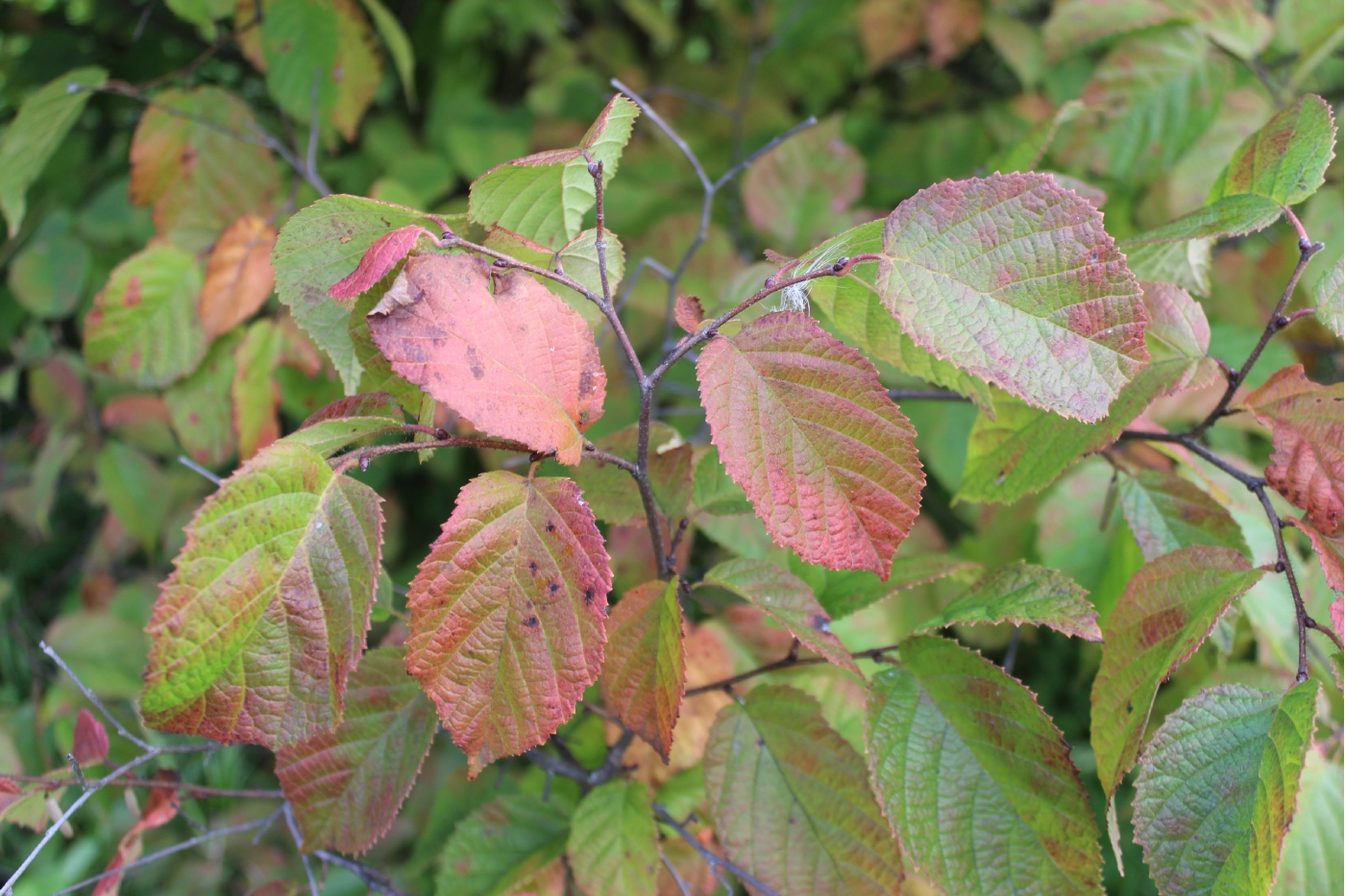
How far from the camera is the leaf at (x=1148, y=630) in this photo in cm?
61

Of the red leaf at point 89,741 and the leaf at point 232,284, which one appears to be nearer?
the red leaf at point 89,741

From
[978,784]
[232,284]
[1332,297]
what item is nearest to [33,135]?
[232,284]

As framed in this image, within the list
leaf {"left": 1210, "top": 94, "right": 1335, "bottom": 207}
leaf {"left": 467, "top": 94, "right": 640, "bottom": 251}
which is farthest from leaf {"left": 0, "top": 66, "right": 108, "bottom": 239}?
leaf {"left": 1210, "top": 94, "right": 1335, "bottom": 207}

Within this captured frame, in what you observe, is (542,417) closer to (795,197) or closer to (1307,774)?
(1307,774)

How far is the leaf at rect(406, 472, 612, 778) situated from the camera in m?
0.54

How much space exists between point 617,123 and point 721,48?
5.90 ft

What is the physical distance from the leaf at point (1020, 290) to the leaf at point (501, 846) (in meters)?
0.64

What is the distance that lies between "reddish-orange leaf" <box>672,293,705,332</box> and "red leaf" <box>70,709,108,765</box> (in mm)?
721

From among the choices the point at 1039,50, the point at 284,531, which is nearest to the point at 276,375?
the point at 284,531

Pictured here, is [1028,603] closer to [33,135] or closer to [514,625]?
[514,625]

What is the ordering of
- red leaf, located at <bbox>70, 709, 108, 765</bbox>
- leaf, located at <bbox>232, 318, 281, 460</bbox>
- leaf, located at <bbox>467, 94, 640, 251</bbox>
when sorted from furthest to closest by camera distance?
leaf, located at <bbox>232, 318, 281, 460</bbox> → red leaf, located at <bbox>70, 709, 108, 765</bbox> → leaf, located at <bbox>467, 94, 640, 251</bbox>

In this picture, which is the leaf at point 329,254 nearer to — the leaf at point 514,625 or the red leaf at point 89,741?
the leaf at point 514,625

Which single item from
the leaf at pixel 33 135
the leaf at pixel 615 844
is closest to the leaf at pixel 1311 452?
the leaf at pixel 615 844

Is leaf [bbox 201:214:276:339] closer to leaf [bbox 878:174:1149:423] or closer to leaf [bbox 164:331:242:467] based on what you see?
leaf [bbox 164:331:242:467]
